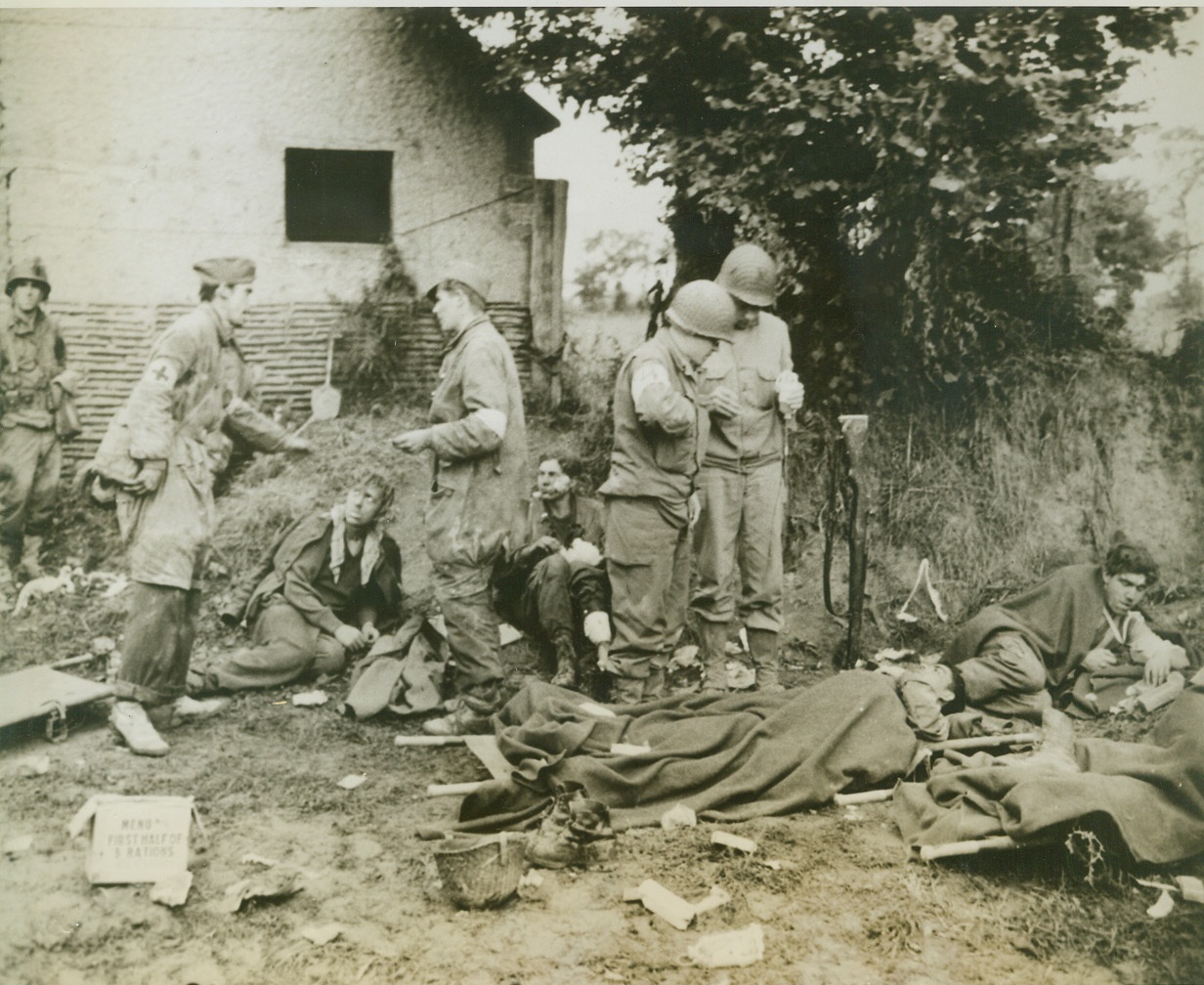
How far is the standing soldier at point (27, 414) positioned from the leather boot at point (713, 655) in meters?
2.95

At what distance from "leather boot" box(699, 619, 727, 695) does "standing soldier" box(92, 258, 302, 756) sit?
2304 mm

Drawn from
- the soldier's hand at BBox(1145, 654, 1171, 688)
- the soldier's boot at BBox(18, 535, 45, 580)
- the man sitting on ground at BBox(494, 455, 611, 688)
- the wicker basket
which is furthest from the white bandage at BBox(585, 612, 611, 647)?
the soldier's hand at BBox(1145, 654, 1171, 688)

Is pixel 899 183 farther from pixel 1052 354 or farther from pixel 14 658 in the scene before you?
pixel 14 658

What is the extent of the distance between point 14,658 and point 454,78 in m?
3.05

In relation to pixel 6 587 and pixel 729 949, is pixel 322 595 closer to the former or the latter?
pixel 6 587

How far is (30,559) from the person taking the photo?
423cm

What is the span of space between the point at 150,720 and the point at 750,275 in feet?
10.8

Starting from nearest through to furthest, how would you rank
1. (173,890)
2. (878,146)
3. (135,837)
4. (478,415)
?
(173,890) → (135,837) → (478,415) → (878,146)

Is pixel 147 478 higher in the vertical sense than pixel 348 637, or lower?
higher

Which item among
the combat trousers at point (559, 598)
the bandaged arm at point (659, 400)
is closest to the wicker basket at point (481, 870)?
the combat trousers at point (559, 598)

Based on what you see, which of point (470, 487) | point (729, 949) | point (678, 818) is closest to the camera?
point (729, 949)

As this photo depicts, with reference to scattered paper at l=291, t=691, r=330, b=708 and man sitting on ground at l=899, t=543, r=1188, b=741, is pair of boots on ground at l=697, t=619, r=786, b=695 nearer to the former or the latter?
man sitting on ground at l=899, t=543, r=1188, b=741

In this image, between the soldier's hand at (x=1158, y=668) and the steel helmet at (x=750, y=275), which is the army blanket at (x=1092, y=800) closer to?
the soldier's hand at (x=1158, y=668)

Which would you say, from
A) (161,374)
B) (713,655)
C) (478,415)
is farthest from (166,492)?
(713,655)
